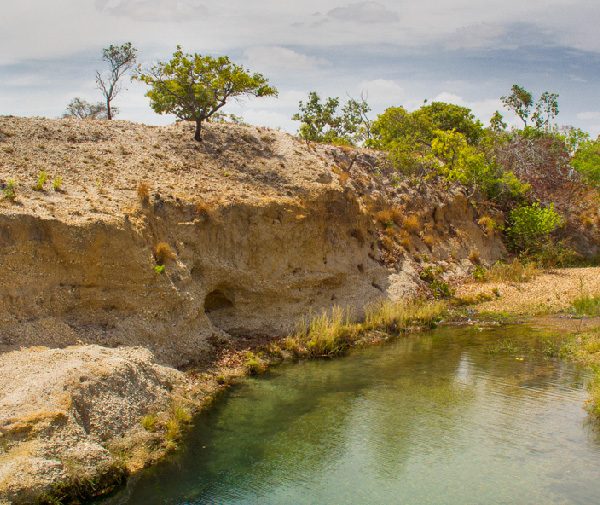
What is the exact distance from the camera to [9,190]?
18.9 m

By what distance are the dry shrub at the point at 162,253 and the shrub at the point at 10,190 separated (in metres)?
4.49

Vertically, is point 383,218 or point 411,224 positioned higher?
point 383,218

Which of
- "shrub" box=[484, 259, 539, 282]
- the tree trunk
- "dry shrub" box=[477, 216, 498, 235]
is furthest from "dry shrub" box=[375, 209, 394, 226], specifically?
the tree trunk

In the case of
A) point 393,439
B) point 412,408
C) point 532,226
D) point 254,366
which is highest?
point 532,226

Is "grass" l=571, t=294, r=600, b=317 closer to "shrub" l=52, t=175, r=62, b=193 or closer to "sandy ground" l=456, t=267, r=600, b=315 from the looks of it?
"sandy ground" l=456, t=267, r=600, b=315

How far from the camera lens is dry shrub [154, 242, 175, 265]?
20922 millimetres

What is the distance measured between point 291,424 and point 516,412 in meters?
5.74

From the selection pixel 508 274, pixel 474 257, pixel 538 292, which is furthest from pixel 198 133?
pixel 538 292

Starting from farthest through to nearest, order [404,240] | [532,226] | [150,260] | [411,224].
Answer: [532,226], [411,224], [404,240], [150,260]

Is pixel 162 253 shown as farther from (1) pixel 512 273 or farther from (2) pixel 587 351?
(1) pixel 512 273

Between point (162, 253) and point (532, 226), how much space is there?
25.2 metres

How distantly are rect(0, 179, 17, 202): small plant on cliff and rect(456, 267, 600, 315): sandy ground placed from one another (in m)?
19.4

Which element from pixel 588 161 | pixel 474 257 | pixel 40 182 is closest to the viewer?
pixel 40 182

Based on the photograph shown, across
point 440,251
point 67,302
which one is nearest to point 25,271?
point 67,302
